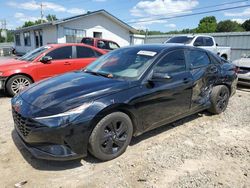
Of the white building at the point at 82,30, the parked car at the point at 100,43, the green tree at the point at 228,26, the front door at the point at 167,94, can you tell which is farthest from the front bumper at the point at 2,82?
the green tree at the point at 228,26

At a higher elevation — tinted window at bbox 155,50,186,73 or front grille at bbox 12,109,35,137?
tinted window at bbox 155,50,186,73

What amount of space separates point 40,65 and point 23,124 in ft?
14.0

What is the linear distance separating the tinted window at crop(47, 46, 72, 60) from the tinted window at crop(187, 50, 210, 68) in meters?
4.35

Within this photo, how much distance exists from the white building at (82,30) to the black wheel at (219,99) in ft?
50.9

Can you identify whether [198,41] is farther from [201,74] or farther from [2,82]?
[2,82]

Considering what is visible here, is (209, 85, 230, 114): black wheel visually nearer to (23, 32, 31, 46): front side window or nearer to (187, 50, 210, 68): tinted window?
(187, 50, 210, 68): tinted window

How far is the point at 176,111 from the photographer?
13.5ft

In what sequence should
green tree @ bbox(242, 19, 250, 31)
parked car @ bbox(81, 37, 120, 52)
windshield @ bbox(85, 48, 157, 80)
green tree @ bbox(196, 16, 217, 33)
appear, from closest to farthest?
windshield @ bbox(85, 48, 157, 80), parked car @ bbox(81, 37, 120, 52), green tree @ bbox(196, 16, 217, 33), green tree @ bbox(242, 19, 250, 31)

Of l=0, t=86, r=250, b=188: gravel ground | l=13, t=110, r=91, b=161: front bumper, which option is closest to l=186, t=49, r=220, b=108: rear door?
l=0, t=86, r=250, b=188: gravel ground

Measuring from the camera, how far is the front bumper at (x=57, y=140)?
9.18ft

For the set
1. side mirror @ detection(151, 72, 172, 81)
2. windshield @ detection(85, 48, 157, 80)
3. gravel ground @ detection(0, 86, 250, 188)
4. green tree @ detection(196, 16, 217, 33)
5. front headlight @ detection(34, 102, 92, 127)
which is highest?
green tree @ detection(196, 16, 217, 33)

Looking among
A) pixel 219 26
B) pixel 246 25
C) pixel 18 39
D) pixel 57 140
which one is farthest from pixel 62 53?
pixel 219 26

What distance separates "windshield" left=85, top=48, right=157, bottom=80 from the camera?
→ 146 inches

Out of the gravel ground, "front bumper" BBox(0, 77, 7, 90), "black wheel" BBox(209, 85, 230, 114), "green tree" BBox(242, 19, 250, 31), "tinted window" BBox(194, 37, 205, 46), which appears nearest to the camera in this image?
the gravel ground
